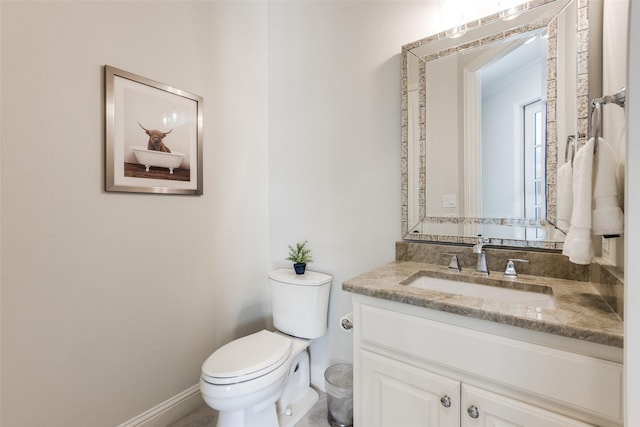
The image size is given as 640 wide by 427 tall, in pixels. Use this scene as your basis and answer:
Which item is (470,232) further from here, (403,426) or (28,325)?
(28,325)

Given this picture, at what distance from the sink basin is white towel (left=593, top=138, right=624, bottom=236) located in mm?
302

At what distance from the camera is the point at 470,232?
133 centimetres

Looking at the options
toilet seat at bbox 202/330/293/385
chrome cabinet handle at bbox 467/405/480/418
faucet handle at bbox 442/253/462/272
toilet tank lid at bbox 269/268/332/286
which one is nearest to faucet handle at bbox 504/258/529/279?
faucet handle at bbox 442/253/462/272

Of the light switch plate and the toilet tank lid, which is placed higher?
the light switch plate

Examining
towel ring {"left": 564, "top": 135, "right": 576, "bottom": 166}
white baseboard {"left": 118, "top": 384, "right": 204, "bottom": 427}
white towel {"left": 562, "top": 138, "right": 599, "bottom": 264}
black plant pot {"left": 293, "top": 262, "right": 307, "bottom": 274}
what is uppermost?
towel ring {"left": 564, "top": 135, "right": 576, "bottom": 166}

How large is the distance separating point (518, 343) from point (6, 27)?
6.63ft

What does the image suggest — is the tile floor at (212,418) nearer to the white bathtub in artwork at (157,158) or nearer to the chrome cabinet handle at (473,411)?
the chrome cabinet handle at (473,411)

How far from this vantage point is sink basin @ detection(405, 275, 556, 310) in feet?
3.40

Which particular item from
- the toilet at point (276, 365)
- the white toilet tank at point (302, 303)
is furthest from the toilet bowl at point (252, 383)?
the white toilet tank at point (302, 303)

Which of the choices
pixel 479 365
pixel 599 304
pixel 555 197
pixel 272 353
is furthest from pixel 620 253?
pixel 272 353

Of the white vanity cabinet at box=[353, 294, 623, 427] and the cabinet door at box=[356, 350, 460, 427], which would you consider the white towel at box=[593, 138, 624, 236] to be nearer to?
the white vanity cabinet at box=[353, 294, 623, 427]

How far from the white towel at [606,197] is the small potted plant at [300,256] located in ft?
4.40

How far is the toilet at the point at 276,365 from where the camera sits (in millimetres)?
1226

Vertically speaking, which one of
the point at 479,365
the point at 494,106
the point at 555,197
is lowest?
the point at 479,365
